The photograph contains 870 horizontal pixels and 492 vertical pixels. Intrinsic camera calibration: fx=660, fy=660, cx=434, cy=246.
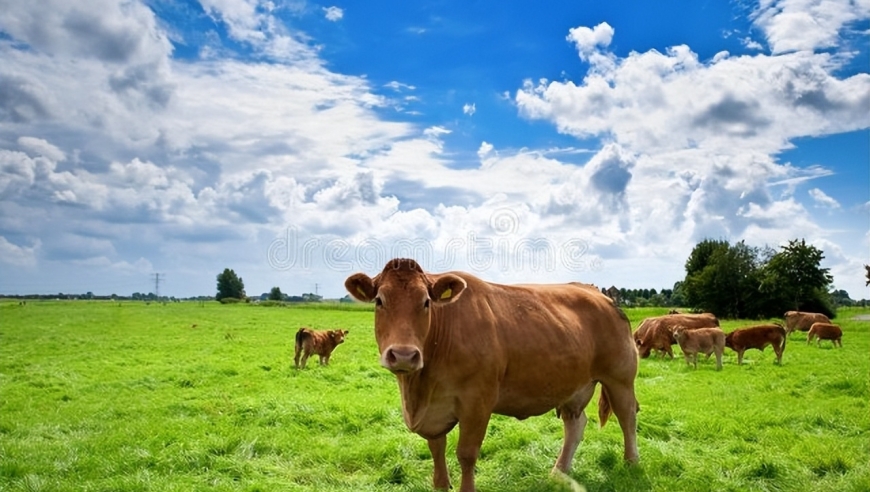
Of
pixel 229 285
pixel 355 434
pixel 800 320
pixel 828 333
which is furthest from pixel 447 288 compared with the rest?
pixel 229 285

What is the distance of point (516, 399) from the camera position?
6691 millimetres

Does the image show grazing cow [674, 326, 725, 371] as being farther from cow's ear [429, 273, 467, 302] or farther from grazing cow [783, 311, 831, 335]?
grazing cow [783, 311, 831, 335]

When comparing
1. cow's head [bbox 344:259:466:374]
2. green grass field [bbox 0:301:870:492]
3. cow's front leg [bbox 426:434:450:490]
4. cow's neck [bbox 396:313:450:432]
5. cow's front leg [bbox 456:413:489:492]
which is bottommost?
green grass field [bbox 0:301:870:492]

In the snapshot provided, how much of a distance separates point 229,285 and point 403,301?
398 feet

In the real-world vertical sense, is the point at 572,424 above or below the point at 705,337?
below

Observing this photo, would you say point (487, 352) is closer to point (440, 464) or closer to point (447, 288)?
point (447, 288)

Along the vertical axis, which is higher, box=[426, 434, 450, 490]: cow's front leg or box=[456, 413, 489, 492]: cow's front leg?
box=[456, 413, 489, 492]: cow's front leg

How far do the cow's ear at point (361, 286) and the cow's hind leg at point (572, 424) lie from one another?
2.86 meters

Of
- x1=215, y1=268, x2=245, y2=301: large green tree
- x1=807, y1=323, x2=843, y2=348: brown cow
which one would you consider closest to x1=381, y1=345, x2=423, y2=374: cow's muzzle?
x1=807, y1=323, x2=843, y2=348: brown cow

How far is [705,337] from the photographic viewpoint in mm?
20234

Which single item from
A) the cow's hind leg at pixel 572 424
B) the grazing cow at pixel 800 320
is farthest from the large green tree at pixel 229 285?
the cow's hind leg at pixel 572 424

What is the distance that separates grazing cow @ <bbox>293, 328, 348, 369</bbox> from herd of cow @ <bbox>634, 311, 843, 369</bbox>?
10.4 meters

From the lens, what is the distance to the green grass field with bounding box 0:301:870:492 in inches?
297

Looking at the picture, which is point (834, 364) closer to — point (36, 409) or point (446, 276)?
point (446, 276)
